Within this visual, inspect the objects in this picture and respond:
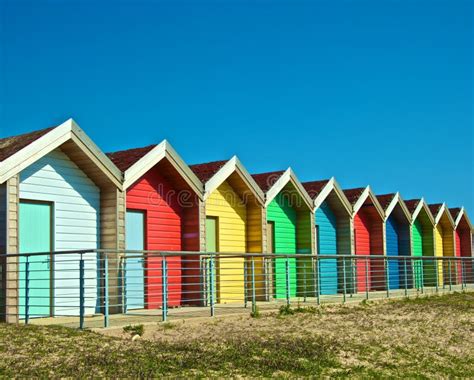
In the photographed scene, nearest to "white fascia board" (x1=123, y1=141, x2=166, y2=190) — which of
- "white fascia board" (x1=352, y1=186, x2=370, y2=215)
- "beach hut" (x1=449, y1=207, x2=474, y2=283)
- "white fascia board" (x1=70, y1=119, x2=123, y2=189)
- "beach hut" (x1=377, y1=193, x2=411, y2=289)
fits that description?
"white fascia board" (x1=70, y1=119, x2=123, y2=189)

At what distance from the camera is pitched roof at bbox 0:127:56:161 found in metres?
14.0

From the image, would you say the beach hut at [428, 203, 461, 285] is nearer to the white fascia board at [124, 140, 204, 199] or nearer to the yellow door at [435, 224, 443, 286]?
the yellow door at [435, 224, 443, 286]

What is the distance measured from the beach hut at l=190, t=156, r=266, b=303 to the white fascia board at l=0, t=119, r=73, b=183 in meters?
4.65

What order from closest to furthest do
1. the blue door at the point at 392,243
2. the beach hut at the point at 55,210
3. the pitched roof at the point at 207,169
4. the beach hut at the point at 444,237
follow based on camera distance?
the beach hut at the point at 55,210 < the pitched roof at the point at 207,169 < the blue door at the point at 392,243 < the beach hut at the point at 444,237

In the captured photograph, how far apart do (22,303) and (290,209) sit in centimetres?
1083

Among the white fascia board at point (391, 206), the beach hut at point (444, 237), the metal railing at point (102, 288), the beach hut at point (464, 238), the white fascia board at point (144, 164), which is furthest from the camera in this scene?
the beach hut at point (464, 238)

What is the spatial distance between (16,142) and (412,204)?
61.3 ft

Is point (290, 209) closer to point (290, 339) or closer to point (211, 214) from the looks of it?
point (211, 214)

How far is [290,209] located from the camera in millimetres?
22734

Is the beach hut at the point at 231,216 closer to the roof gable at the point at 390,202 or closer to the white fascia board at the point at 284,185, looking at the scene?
the white fascia board at the point at 284,185

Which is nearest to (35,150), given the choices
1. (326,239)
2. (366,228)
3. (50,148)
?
(50,148)

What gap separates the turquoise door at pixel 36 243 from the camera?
1441cm

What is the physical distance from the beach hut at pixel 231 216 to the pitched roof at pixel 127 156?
198 cm

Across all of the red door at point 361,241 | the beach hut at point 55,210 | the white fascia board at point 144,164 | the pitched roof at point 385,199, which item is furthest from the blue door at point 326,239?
the beach hut at point 55,210
